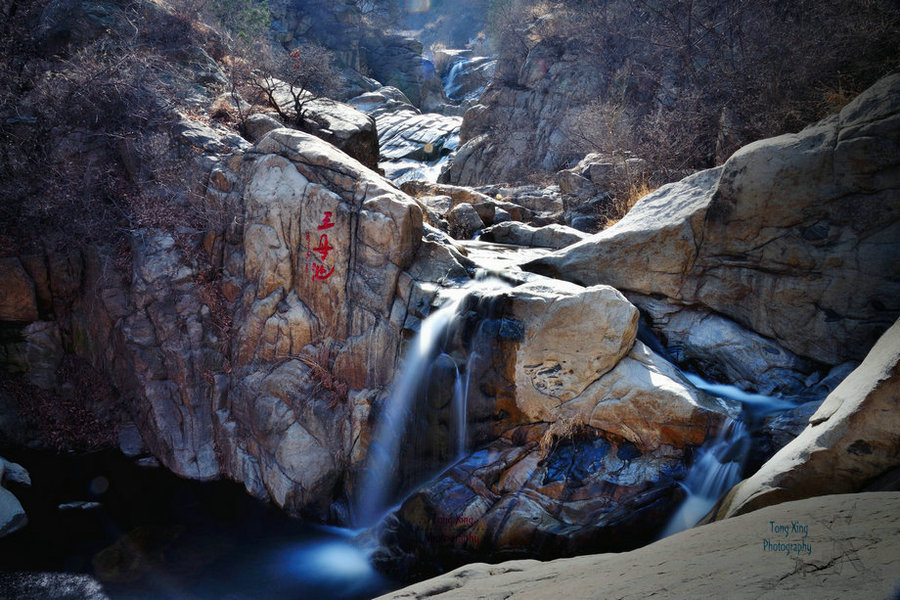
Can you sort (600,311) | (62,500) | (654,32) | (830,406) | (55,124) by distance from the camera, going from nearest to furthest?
1. (830,406)
2. (600,311)
3. (62,500)
4. (55,124)
5. (654,32)

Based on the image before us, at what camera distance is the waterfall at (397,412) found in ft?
25.6

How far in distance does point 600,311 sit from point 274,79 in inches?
493

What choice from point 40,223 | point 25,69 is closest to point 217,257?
point 40,223

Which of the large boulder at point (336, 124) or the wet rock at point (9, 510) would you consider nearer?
the wet rock at point (9, 510)

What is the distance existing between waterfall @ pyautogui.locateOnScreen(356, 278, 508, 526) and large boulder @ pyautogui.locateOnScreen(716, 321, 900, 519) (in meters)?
4.28

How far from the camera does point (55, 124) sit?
1055 cm

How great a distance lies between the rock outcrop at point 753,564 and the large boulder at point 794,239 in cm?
382

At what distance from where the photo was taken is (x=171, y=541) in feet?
25.1

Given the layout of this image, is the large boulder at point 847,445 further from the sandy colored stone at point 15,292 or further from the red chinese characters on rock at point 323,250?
the sandy colored stone at point 15,292

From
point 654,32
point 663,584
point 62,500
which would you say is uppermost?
point 654,32

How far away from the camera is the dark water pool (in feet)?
22.4

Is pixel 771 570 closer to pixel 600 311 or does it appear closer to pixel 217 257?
pixel 600 311

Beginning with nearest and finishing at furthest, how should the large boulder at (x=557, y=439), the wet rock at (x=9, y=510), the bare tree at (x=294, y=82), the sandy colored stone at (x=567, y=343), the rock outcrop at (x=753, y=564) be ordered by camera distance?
1. the rock outcrop at (x=753, y=564)
2. the large boulder at (x=557, y=439)
3. the sandy colored stone at (x=567, y=343)
4. the wet rock at (x=9, y=510)
5. the bare tree at (x=294, y=82)

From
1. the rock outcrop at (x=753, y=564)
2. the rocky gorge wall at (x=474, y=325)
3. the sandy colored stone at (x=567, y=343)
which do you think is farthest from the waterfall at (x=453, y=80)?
the rock outcrop at (x=753, y=564)
